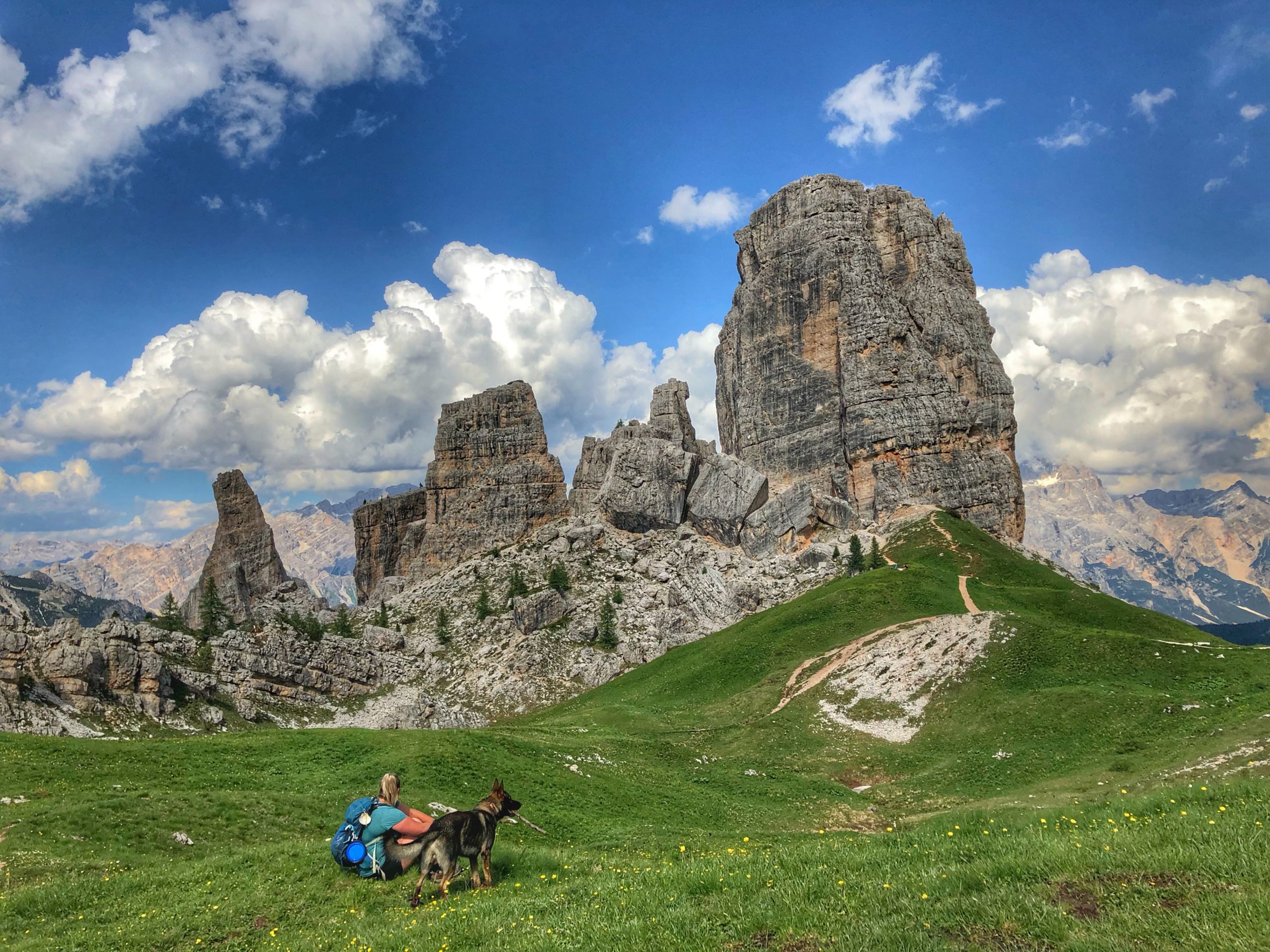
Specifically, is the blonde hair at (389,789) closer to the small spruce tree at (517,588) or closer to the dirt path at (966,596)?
the dirt path at (966,596)

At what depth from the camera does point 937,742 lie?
1790 inches

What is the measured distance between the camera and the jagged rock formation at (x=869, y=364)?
132000 mm

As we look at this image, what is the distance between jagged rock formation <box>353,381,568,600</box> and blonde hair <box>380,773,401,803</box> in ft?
408

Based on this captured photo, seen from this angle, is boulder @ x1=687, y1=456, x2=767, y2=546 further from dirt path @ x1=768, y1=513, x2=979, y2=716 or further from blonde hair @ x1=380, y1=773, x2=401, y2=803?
blonde hair @ x1=380, y1=773, x2=401, y2=803

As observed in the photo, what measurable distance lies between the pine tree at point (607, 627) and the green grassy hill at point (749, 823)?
32.6 metres

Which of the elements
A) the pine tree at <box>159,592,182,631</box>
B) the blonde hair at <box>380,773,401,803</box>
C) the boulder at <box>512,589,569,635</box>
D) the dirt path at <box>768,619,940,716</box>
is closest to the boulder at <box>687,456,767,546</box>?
the boulder at <box>512,589,569,635</box>

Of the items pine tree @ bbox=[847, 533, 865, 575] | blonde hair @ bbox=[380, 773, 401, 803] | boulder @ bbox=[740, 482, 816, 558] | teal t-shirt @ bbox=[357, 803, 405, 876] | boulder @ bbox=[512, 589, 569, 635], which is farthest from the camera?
boulder @ bbox=[740, 482, 816, 558]

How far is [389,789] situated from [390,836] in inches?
41.2

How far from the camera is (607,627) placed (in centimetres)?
10075

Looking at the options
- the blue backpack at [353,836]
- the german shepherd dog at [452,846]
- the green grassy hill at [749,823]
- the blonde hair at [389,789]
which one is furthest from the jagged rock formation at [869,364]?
the blue backpack at [353,836]

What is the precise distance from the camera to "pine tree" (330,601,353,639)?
106062 millimetres

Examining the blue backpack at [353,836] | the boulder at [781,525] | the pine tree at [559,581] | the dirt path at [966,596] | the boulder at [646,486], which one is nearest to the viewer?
the blue backpack at [353,836]

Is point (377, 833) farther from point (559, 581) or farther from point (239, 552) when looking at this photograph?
point (239, 552)

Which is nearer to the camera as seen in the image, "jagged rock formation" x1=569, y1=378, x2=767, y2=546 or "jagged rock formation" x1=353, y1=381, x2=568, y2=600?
"jagged rock formation" x1=569, y1=378, x2=767, y2=546
